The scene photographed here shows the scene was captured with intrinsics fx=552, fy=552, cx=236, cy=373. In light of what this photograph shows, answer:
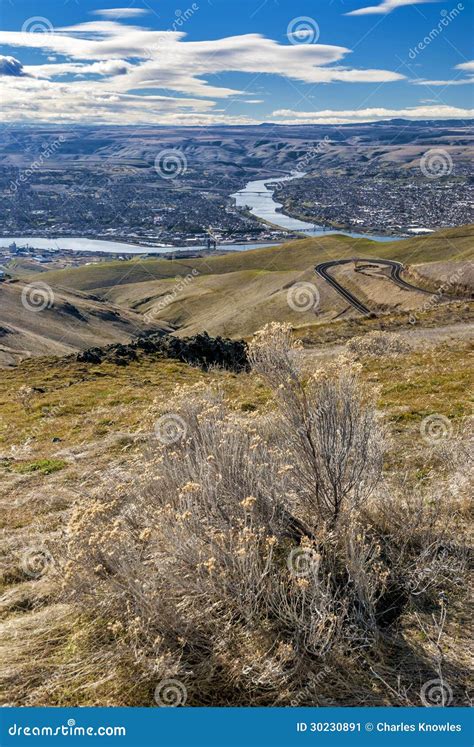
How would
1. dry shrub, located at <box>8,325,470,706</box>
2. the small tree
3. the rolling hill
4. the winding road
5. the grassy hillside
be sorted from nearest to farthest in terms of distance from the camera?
dry shrub, located at <box>8,325,470,706</box> → the small tree → the rolling hill → the winding road → the grassy hillside

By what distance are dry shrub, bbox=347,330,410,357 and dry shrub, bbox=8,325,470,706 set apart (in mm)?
15464

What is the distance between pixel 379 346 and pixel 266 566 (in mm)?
18446

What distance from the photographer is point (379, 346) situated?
71.5ft

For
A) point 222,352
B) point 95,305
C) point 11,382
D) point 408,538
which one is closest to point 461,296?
point 222,352

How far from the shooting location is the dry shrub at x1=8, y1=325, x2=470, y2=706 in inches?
164

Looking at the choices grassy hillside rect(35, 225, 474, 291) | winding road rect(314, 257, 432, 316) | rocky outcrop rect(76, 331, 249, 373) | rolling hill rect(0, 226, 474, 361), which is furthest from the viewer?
grassy hillside rect(35, 225, 474, 291)

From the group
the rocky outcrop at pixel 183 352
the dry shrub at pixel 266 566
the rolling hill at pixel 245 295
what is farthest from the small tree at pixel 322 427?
the rolling hill at pixel 245 295

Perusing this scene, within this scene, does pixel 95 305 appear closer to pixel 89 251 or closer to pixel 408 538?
pixel 408 538

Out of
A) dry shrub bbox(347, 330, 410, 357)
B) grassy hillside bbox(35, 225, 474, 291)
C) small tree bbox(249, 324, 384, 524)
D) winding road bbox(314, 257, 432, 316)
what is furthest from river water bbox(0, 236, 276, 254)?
small tree bbox(249, 324, 384, 524)

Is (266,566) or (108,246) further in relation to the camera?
(108,246)

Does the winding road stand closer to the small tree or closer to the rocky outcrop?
the rocky outcrop

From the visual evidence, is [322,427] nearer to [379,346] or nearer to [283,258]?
[379,346]

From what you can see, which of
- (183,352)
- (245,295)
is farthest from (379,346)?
(245,295)

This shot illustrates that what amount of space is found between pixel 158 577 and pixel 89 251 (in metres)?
177
